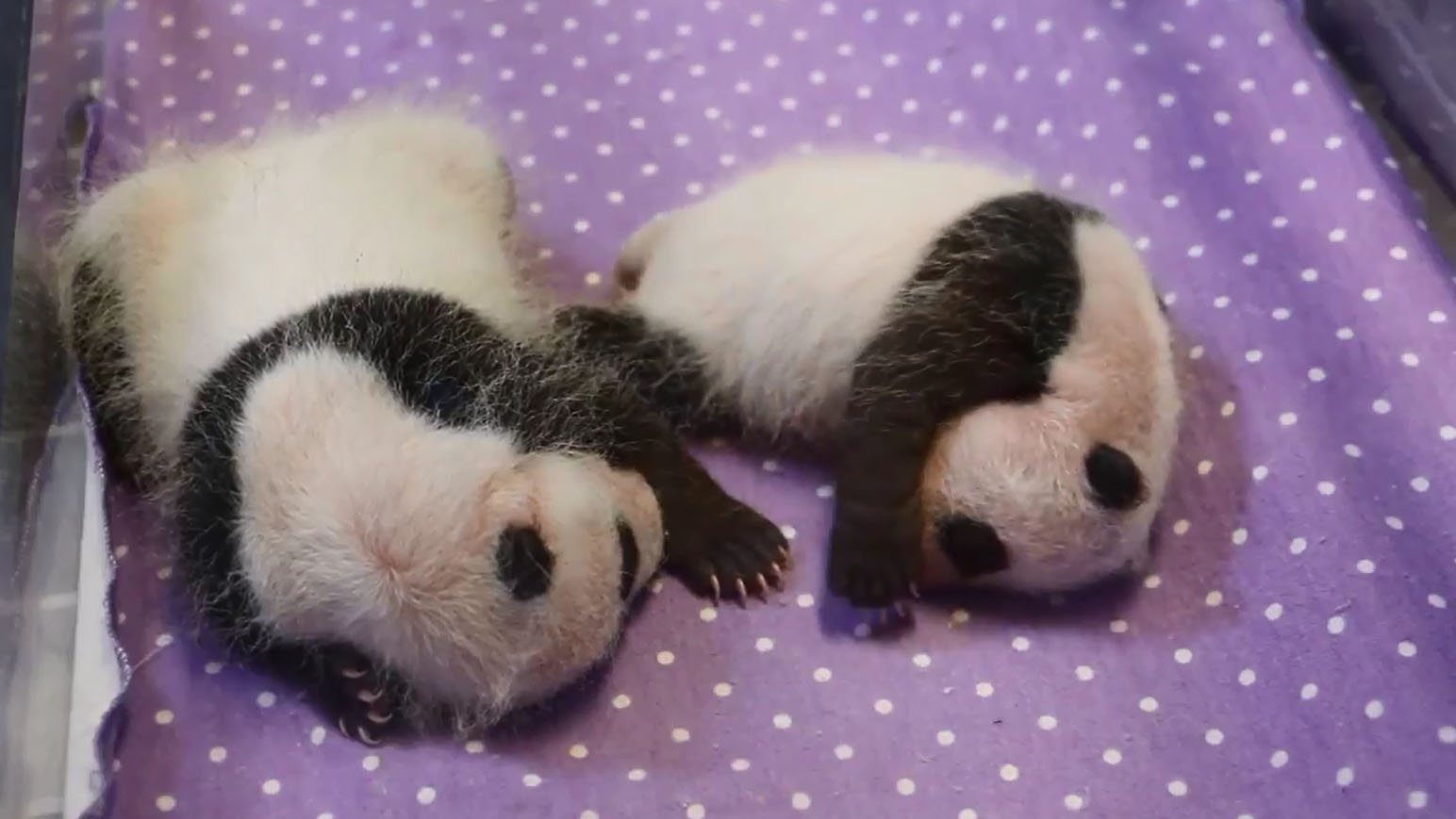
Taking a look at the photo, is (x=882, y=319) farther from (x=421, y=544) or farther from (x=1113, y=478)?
(x=421, y=544)

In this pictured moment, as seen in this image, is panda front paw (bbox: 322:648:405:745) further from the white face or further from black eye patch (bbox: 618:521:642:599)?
the white face

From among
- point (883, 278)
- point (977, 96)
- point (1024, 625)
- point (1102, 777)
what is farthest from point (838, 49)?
point (1102, 777)

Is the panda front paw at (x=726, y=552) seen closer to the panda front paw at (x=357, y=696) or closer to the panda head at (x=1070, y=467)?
the panda head at (x=1070, y=467)

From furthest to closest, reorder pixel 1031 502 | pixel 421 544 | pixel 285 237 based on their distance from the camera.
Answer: pixel 285 237
pixel 1031 502
pixel 421 544

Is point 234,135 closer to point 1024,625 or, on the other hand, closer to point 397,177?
point 397,177

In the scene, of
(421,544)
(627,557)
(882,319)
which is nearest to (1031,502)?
(882,319)
